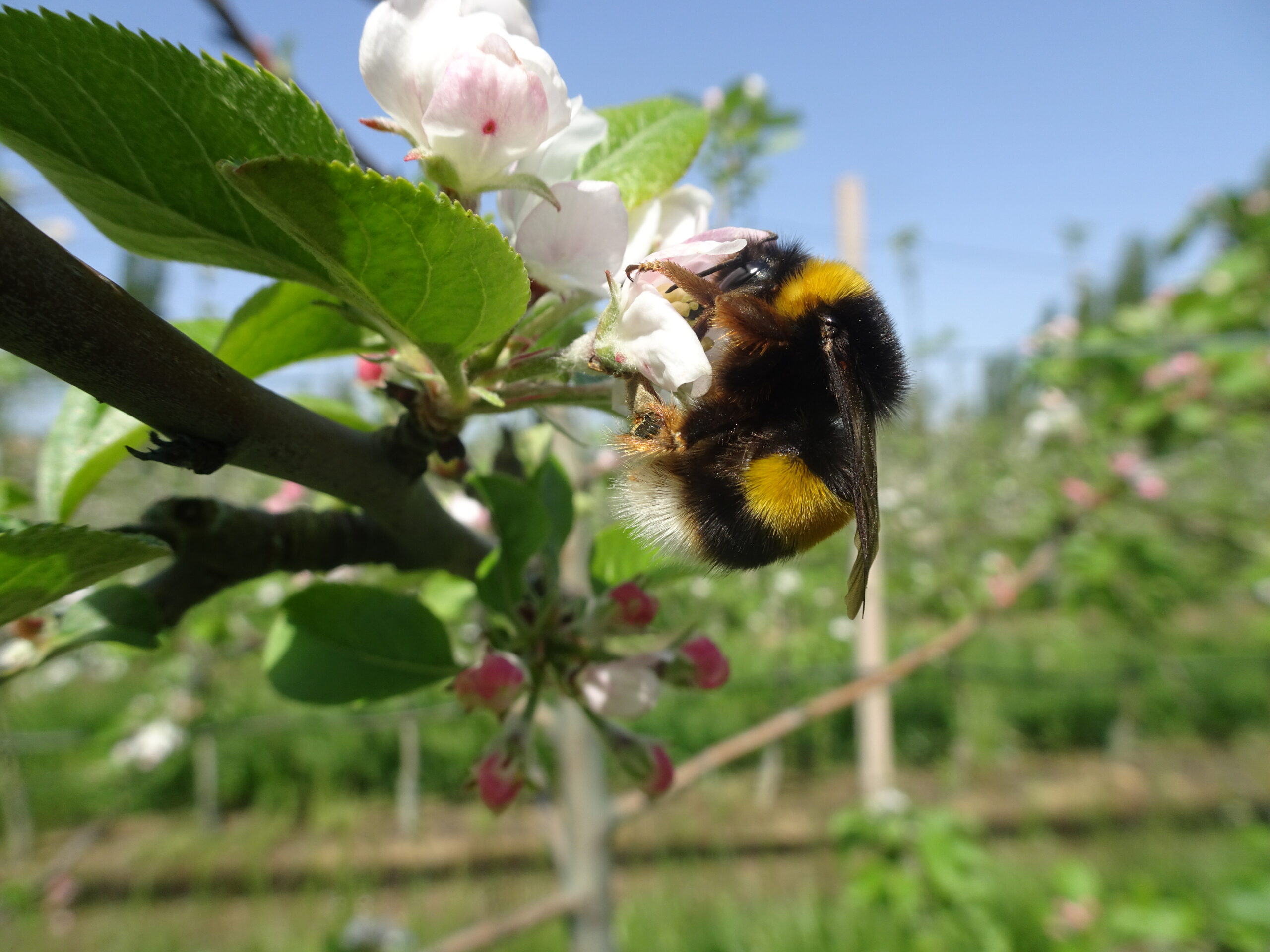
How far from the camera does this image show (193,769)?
232 inches

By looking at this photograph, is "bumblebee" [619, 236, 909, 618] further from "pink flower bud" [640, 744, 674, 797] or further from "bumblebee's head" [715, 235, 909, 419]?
"pink flower bud" [640, 744, 674, 797]

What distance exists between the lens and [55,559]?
0.41 meters

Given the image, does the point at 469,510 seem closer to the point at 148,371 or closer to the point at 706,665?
the point at 706,665

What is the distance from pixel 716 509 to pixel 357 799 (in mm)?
6070

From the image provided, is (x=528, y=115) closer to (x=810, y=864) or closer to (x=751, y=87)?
(x=751, y=87)

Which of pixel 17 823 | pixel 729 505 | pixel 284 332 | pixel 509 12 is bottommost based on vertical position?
pixel 17 823

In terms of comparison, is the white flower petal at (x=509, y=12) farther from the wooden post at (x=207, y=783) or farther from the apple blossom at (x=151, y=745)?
the wooden post at (x=207, y=783)

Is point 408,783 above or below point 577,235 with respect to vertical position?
below

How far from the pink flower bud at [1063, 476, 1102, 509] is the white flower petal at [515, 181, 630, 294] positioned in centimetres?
331

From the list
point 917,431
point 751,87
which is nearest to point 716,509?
point 751,87

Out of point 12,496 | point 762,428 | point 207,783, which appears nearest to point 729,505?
point 762,428

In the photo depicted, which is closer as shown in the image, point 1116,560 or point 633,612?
point 633,612

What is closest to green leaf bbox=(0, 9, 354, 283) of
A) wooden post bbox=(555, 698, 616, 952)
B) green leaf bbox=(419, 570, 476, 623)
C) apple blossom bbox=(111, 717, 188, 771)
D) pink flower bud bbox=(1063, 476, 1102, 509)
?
green leaf bbox=(419, 570, 476, 623)

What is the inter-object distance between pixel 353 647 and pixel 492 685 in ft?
0.43
